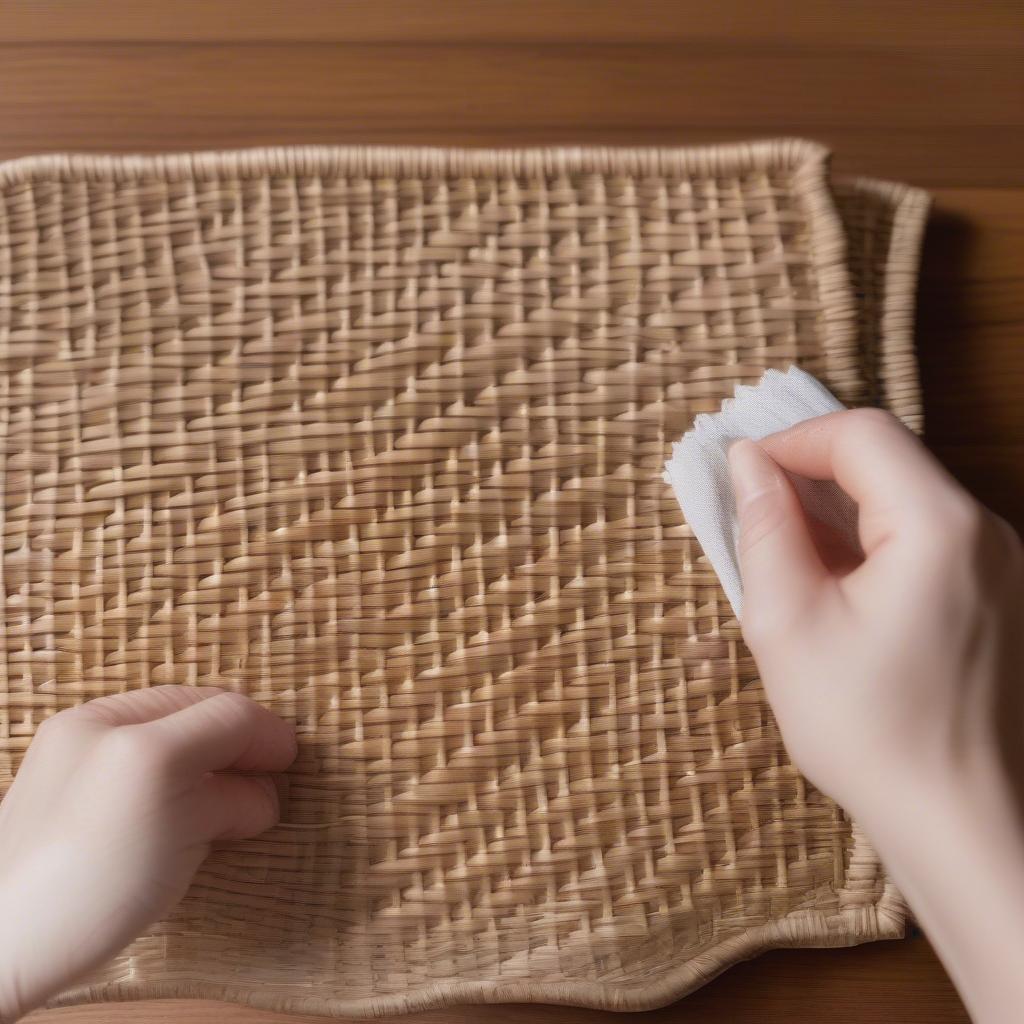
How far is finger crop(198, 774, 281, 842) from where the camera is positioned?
42 cm

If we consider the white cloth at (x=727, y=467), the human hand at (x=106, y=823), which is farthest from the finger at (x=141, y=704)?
the white cloth at (x=727, y=467)

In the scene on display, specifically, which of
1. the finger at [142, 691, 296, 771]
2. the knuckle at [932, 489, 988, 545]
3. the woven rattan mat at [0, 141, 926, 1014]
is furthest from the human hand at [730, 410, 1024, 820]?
the finger at [142, 691, 296, 771]

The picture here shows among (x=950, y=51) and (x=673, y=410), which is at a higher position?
(x=950, y=51)

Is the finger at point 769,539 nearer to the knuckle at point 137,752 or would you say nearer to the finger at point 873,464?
the finger at point 873,464

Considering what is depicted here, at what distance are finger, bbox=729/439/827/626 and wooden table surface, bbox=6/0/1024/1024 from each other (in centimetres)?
22

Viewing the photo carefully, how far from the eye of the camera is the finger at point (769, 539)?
371mm

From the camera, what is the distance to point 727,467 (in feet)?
1.48

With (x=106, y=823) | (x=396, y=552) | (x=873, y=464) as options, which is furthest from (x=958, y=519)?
(x=106, y=823)

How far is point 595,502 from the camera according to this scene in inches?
18.8

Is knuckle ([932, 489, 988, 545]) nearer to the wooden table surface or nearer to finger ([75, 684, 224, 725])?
the wooden table surface

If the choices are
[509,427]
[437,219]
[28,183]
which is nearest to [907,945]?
[509,427]

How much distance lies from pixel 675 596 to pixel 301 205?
0.93 feet

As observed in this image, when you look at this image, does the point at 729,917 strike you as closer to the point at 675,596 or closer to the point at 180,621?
the point at 675,596

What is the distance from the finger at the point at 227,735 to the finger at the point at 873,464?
0.92ft
